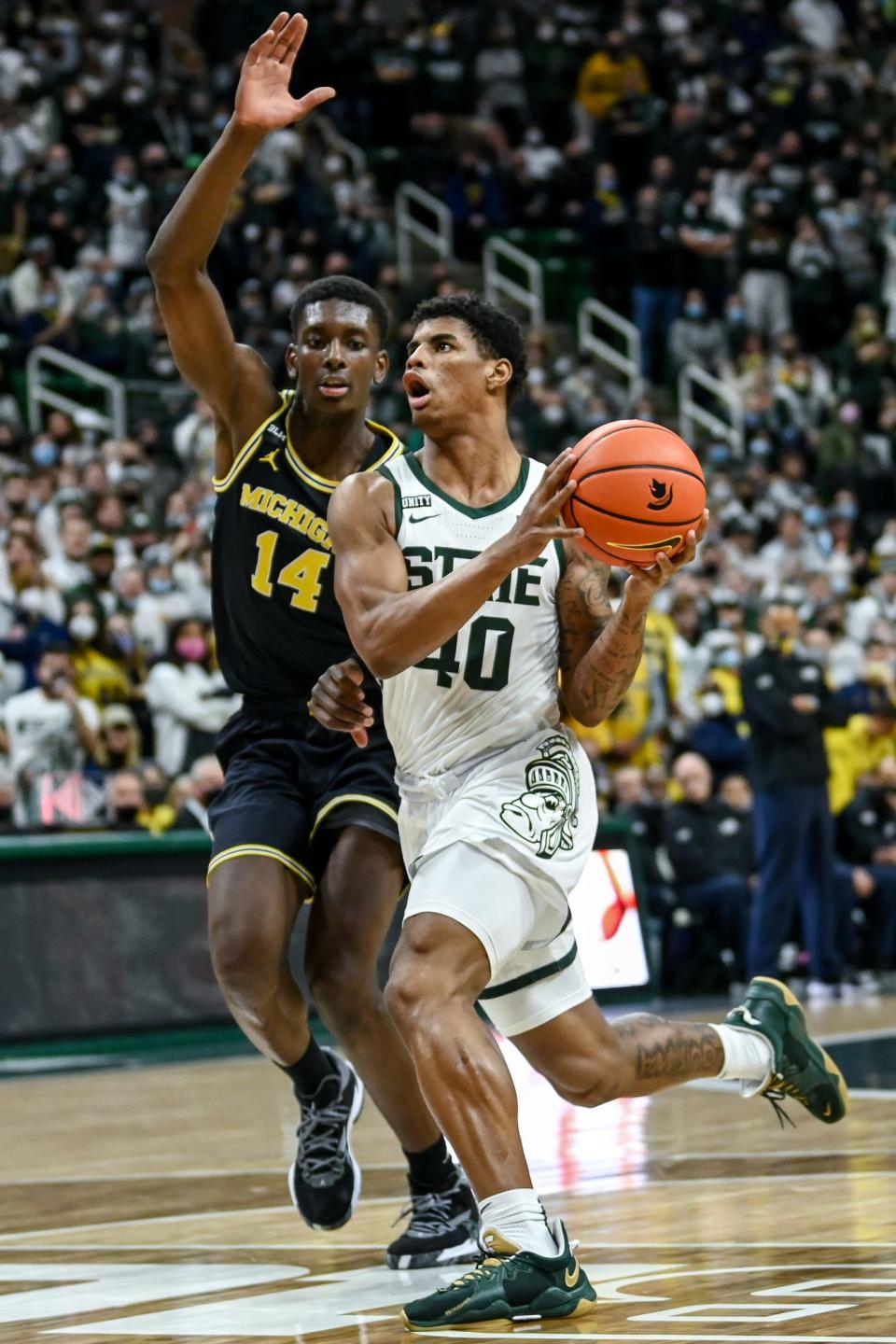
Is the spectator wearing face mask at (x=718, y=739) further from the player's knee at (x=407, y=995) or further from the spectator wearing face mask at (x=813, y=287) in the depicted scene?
the player's knee at (x=407, y=995)

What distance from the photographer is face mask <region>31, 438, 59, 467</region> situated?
16266 millimetres

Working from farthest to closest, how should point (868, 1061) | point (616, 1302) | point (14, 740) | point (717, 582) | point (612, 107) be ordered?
point (612, 107) → point (717, 582) → point (14, 740) → point (868, 1061) → point (616, 1302)

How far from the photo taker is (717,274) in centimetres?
2397

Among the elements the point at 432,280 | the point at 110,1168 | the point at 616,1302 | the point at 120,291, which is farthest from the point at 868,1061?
the point at 432,280

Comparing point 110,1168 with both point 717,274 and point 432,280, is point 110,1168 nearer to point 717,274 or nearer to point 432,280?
point 432,280

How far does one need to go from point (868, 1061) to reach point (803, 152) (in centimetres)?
1800

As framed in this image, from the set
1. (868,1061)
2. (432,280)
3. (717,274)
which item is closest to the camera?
(868,1061)

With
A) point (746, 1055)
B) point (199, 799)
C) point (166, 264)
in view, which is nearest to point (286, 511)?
point (166, 264)

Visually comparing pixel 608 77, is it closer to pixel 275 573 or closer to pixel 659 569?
pixel 275 573

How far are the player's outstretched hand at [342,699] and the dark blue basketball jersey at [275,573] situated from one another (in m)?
0.62

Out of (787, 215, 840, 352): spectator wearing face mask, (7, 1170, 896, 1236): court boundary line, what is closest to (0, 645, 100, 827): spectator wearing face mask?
(7, 1170, 896, 1236): court boundary line

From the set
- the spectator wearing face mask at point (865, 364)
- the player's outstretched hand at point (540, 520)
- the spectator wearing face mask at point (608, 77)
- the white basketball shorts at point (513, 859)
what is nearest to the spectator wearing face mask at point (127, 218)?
the spectator wearing face mask at point (865, 364)

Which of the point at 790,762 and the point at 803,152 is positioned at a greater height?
the point at 803,152

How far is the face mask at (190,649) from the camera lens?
14.0m
